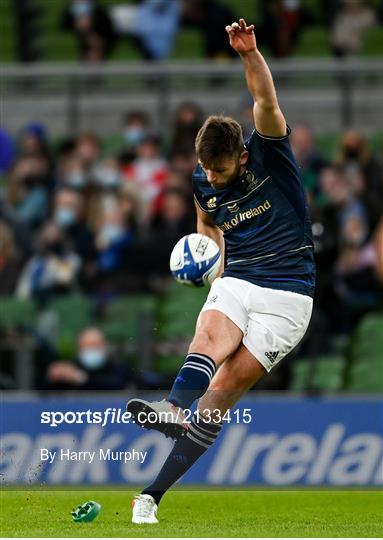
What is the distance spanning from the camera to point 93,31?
19.6m

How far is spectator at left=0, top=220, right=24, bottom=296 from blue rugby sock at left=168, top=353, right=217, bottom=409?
25.8 ft

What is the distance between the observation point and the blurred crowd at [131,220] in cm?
1489

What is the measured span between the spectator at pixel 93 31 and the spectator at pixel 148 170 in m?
2.69

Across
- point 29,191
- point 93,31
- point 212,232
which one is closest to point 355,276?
point 29,191

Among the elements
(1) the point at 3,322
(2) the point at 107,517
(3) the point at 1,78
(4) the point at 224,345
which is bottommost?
(1) the point at 3,322

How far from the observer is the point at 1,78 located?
60.7 ft

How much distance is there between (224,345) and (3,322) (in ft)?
24.0

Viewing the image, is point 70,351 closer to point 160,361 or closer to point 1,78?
point 160,361

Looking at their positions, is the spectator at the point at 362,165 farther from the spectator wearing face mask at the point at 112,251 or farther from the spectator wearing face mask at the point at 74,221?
the spectator wearing face mask at the point at 74,221

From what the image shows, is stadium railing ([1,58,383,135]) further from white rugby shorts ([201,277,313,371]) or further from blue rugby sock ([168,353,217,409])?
blue rugby sock ([168,353,217,409])

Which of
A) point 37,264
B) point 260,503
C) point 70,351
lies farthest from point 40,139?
point 260,503

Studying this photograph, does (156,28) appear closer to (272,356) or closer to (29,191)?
(29,191)

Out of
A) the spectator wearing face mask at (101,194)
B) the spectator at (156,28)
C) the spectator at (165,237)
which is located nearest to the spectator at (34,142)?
the spectator wearing face mask at (101,194)

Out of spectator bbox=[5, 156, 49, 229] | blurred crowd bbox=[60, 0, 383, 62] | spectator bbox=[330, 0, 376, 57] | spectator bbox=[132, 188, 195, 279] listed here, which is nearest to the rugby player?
spectator bbox=[132, 188, 195, 279]
